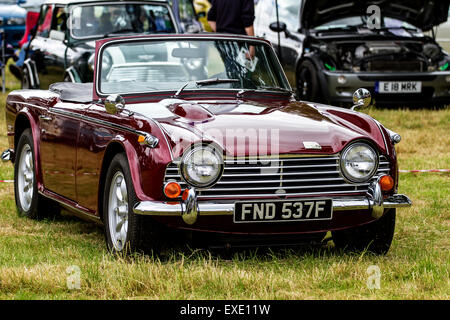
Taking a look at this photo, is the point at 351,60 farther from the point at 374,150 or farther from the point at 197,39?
the point at 374,150

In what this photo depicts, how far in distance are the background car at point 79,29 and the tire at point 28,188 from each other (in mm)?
4866

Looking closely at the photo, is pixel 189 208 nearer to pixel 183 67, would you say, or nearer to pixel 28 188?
pixel 183 67

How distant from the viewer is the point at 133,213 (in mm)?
5461

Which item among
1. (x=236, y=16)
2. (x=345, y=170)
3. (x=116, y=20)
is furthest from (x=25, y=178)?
(x=116, y=20)

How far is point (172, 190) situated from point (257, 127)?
628 millimetres

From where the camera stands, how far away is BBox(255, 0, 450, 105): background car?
13.3 metres

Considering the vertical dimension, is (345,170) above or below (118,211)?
above

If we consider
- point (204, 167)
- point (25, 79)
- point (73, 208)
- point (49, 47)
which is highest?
point (204, 167)

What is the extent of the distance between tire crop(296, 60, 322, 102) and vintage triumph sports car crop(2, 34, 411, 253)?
6.72 metres

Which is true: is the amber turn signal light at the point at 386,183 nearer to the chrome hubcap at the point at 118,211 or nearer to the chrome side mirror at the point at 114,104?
the chrome hubcap at the point at 118,211

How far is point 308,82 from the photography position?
45.1 ft

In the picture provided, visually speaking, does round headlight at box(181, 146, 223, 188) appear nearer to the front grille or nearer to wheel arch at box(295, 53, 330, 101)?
the front grille

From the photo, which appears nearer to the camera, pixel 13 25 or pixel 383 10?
pixel 383 10

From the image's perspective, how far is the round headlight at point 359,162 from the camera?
18.4 feet
